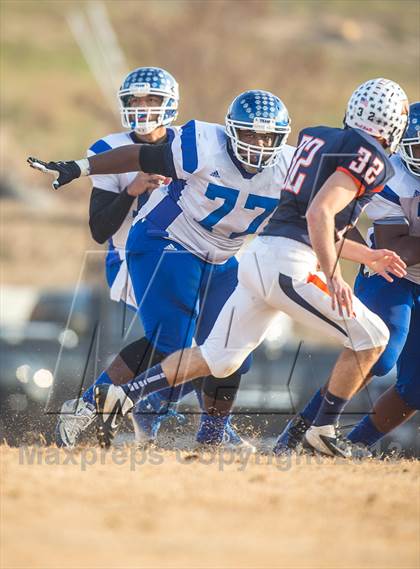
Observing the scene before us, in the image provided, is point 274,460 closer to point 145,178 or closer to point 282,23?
point 145,178

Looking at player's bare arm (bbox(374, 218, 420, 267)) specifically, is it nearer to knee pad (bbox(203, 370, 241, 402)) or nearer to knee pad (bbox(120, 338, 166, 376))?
knee pad (bbox(203, 370, 241, 402))

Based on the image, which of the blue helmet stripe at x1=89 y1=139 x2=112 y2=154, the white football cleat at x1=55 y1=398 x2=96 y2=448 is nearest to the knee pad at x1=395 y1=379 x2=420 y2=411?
the white football cleat at x1=55 y1=398 x2=96 y2=448

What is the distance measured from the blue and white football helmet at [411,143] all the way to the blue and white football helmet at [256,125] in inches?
30.6

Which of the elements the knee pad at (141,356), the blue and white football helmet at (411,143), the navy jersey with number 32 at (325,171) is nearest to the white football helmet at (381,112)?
the navy jersey with number 32 at (325,171)

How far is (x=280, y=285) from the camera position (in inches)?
239

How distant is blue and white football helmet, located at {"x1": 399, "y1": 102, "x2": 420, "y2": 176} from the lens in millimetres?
6914

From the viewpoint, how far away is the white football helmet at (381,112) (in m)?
6.29

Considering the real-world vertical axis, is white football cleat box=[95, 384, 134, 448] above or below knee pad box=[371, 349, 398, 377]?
below

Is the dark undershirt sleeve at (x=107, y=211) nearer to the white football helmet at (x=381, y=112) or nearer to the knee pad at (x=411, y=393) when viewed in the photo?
the white football helmet at (x=381, y=112)

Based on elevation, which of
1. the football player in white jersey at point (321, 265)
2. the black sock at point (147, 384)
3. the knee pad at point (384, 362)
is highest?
the football player in white jersey at point (321, 265)

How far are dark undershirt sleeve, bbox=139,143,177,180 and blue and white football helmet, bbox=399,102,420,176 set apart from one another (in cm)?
149

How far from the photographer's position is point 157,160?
6746 mm

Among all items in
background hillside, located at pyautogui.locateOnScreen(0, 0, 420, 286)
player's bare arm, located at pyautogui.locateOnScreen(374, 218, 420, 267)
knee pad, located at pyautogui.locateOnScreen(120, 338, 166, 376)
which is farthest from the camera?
background hillside, located at pyautogui.locateOnScreen(0, 0, 420, 286)

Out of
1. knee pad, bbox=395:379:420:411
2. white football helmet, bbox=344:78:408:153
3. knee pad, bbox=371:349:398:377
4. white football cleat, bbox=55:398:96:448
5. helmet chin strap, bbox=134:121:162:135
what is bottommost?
white football cleat, bbox=55:398:96:448
